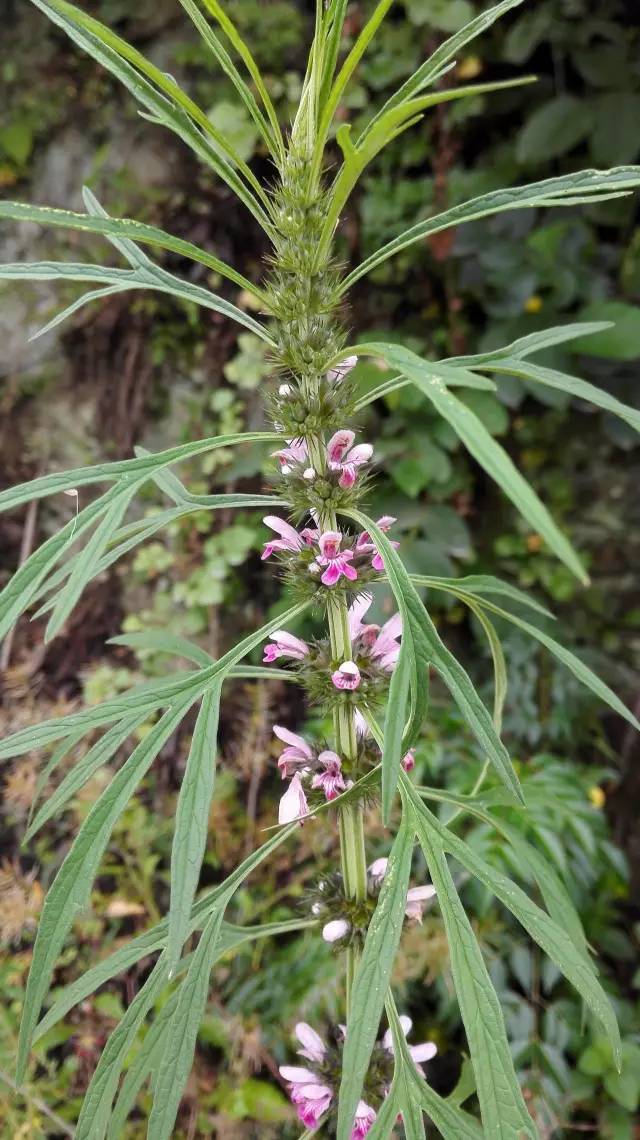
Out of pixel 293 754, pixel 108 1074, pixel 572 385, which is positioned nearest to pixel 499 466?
pixel 572 385

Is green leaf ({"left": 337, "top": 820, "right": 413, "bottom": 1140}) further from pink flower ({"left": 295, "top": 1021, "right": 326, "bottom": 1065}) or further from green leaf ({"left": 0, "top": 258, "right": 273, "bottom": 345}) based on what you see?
green leaf ({"left": 0, "top": 258, "right": 273, "bottom": 345})

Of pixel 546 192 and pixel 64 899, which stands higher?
pixel 546 192

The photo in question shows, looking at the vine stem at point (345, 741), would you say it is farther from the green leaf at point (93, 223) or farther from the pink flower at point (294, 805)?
the green leaf at point (93, 223)

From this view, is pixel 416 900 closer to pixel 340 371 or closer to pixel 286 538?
pixel 286 538

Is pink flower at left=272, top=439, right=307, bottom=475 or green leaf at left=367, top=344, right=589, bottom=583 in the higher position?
pink flower at left=272, top=439, right=307, bottom=475

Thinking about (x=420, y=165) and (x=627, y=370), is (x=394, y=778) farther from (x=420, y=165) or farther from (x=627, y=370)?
(x=420, y=165)

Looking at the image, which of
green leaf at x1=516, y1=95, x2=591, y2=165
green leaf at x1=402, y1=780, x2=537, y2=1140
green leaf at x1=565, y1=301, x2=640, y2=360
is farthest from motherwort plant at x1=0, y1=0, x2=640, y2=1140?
green leaf at x1=516, y1=95, x2=591, y2=165

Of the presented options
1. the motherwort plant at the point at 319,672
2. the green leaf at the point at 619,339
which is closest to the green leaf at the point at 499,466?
the motherwort plant at the point at 319,672
